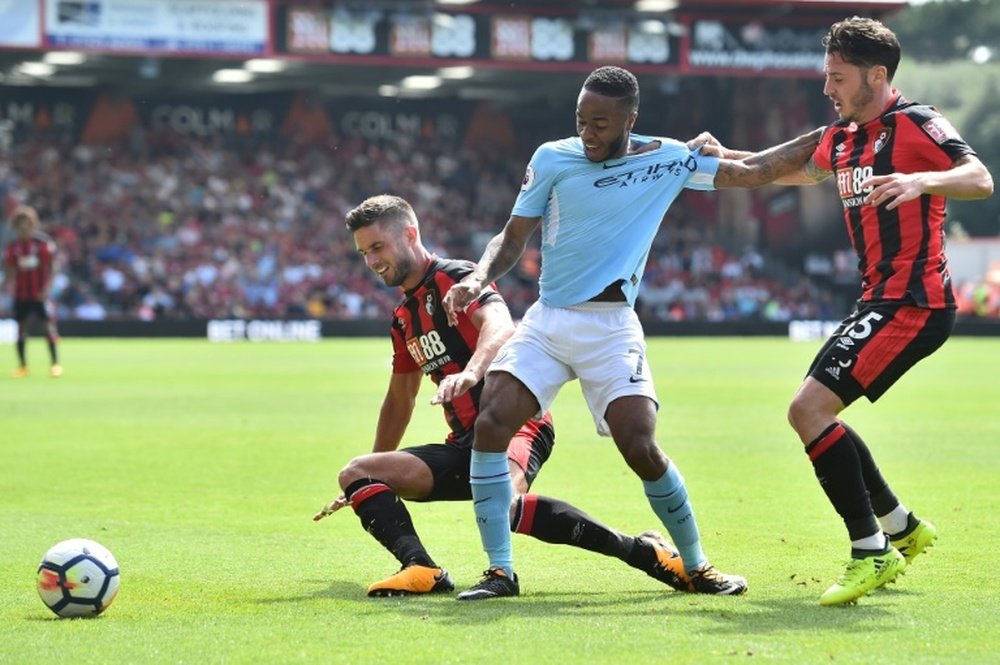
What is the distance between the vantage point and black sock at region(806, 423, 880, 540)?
6.58m

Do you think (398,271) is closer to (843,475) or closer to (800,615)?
(843,475)

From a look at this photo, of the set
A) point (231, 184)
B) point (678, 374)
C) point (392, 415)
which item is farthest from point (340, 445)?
point (231, 184)

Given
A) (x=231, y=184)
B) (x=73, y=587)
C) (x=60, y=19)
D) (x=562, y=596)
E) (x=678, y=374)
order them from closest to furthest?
(x=73, y=587)
(x=562, y=596)
(x=678, y=374)
(x=60, y=19)
(x=231, y=184)

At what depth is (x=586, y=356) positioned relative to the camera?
6742 millimetres

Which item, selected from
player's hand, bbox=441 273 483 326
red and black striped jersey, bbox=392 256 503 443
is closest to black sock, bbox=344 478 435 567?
red and black striped jersey, bbox=392 256 503 443

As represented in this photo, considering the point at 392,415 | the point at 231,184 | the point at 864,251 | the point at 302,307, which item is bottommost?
the point at 302,307

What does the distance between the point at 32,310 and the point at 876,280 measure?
18.4m

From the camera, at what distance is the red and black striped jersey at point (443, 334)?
7.28m

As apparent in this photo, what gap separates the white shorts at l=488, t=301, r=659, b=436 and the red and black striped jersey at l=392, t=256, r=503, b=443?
0.50 metres

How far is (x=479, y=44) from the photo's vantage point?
41.0 metres

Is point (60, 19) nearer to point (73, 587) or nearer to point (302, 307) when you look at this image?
point (302, 307)

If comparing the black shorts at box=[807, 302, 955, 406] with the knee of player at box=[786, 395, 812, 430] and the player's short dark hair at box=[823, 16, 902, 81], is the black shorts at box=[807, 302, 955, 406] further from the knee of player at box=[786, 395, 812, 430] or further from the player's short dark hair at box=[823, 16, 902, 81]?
the player's short dark hair at box=[823, 16, 902, 81]

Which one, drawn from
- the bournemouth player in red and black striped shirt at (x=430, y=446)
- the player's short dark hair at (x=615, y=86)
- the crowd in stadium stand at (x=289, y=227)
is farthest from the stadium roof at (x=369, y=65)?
the player's short dark hair at (x=615, y=86)

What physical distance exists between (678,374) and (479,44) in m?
18.5
